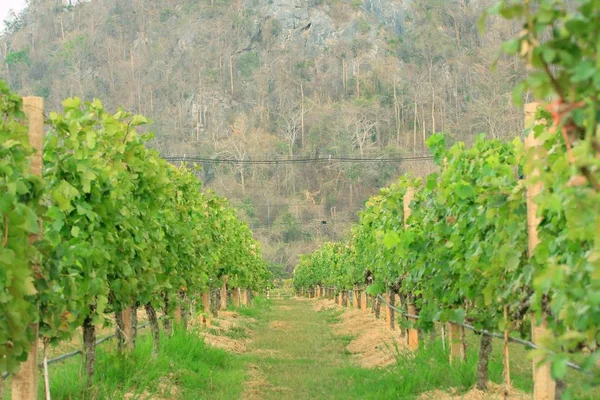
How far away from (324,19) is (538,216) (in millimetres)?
105206

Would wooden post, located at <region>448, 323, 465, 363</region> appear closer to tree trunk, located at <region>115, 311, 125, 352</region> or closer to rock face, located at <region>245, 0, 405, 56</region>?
tree trunk, located at <region>115, 311, 125, 352</region>

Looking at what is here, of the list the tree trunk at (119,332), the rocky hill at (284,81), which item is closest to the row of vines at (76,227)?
the tree trunk at (119,332)

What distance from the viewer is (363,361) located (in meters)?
11.4

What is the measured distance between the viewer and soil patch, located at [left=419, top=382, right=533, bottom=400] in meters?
6.64

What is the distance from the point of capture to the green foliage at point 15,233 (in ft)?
12.7

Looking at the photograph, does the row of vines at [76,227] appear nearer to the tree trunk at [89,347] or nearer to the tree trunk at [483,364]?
the tree trunk at [89,347]

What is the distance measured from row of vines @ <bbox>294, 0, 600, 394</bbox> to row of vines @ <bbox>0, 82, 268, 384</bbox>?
7.49 ft

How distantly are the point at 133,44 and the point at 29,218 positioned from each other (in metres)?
105

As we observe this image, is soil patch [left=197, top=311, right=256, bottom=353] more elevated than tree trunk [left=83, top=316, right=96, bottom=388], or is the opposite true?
tree trunk [left=83, top=316, right=96, bottom=388]

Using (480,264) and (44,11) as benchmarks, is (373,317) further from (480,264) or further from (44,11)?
(44,11)

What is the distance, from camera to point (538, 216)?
383 centimetres

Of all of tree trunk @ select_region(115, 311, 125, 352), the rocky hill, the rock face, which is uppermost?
the rock face

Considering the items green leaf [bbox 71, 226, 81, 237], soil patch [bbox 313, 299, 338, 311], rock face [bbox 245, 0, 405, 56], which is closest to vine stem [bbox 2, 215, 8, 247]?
green leaf [bbox 71, 226, 81, 237]

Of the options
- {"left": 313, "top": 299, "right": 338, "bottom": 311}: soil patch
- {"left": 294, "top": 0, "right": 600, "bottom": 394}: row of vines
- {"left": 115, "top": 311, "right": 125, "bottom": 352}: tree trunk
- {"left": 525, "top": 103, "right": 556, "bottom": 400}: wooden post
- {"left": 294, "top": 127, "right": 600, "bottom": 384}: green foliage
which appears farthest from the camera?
{"left": 313, "top": 299, "right": 338, "bottom": 311}: soil patch
